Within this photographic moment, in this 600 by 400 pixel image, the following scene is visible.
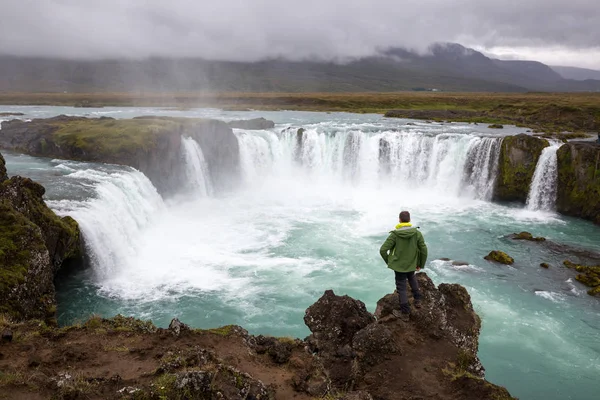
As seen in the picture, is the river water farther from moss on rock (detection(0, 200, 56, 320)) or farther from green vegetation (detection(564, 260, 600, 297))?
moss on rock (detection(0, 200, 56, 320))

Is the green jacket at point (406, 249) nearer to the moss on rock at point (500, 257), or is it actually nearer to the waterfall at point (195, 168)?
the moss on rock at point (500, 257)

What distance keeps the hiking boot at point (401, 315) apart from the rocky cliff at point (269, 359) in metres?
0.12

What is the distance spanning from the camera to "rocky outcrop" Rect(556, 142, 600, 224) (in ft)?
106

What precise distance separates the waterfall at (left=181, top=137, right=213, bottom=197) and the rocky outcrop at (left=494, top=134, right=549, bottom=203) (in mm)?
26158

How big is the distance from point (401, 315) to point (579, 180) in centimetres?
3018

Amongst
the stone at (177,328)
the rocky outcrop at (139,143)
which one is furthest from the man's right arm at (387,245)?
the rocky outcrop at (139,143)

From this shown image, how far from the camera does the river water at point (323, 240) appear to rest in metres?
17.6

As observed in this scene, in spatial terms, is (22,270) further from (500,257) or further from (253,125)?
(253,125)

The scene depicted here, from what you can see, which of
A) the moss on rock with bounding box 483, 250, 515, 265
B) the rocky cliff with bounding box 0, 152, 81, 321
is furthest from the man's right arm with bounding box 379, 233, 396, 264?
the moss on rock with bounding box 483, 250, 515, 265

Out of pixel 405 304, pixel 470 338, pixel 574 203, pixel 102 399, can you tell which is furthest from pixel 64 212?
pixel 574 203

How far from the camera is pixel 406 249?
10.3 m

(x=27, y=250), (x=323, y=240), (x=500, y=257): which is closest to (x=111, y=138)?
(x=323, y=240)

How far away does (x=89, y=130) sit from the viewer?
37.9 meters

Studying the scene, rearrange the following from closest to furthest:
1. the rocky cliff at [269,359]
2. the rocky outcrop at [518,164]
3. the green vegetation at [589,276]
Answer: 1. the rocky cliff at [269,359]
2. the green vegetation at [589,276]
3. the rocky outcrop at [518,164]
